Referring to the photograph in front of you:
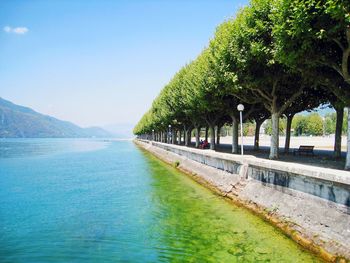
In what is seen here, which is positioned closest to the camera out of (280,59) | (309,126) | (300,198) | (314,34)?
(300,198)

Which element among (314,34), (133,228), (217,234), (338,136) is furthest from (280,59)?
(338,136)

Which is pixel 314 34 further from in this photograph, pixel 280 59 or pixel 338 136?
pixel 338 136

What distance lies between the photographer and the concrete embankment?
10.1 metres

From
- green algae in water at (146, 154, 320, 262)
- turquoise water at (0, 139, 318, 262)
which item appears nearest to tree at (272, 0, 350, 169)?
green algae in water at (146, 154, 320, 262)

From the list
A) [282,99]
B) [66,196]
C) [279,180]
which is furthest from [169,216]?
[282,99]

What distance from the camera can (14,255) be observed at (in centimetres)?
1119

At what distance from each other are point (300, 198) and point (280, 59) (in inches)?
293

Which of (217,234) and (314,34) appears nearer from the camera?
(217,234)

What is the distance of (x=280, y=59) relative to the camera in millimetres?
16766

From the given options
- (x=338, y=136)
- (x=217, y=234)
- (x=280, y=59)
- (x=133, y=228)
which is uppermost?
(x=280, y=59)

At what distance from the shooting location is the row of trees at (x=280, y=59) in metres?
13.9

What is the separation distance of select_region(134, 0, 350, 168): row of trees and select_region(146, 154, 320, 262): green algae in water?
6238 mm

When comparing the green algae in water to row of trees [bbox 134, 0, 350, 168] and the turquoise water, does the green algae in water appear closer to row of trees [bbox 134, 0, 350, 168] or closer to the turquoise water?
the turquoise water

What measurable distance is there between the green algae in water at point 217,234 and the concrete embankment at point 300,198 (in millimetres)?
498
